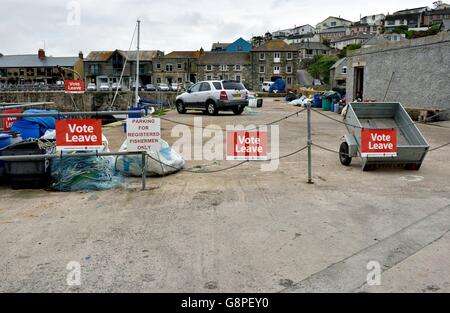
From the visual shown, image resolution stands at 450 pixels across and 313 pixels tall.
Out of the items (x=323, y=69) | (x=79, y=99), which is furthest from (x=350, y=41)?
(x=79, y=99)

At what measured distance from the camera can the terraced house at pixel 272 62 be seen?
87.9 m

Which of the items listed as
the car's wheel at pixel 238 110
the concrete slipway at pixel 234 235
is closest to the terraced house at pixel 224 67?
the car's wheel at pixel 238 110

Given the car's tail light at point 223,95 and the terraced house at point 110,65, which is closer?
the car's tail light at point 223,95

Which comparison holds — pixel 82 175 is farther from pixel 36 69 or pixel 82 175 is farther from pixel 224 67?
pixel 36 69

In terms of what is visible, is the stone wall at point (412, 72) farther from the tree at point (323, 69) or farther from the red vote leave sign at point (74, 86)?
the tree at point (323, 69)

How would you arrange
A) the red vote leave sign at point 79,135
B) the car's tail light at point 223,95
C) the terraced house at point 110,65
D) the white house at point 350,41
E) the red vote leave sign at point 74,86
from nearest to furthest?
the red vote leave sign at point 79,135, the car's tail light at point 223,95, the red vote leave sign at point 74,86, the terraced house at point 110,65, the white house at point 350,41

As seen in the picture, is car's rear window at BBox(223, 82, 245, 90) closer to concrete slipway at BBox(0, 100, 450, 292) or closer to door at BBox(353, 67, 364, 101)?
door at BBox(353, 67, 364, 101)

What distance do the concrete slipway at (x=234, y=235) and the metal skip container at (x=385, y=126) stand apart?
0.50 m

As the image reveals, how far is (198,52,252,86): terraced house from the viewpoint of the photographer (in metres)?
87.6

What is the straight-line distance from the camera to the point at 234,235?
5320 mm

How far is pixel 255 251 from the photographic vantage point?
4824 mm

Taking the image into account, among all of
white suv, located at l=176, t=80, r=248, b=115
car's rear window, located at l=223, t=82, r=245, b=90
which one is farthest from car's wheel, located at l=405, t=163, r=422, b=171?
car's rear window, located at l=223, t=82, r=245, b=90
